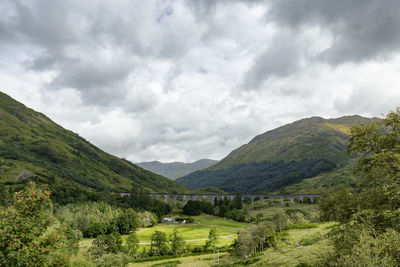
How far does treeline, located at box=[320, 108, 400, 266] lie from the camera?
16.7 meters

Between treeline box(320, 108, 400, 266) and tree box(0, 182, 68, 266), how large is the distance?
20.0 m

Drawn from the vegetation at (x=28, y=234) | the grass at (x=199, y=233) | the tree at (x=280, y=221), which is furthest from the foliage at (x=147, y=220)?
the vegetation at (x=28, y=234)

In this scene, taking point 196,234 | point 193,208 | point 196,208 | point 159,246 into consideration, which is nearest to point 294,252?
point 159,246

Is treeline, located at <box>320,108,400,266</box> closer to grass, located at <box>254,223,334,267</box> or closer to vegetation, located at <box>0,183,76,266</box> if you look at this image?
grass, located at <box>254,223,334,267</box>

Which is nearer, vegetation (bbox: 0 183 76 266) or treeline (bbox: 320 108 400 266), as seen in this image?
vegetation (bbox: 0 183 76 266)

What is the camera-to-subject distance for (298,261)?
120ft

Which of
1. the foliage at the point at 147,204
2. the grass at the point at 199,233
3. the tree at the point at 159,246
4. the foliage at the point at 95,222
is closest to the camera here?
the tree at the point at 159,246

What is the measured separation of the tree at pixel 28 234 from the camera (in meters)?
14.4

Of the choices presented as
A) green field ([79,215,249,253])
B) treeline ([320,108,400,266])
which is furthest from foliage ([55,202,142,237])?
treeline ([320,108,400,266])

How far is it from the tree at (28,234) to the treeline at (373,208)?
65.5 ft

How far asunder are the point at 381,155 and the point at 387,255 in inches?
347

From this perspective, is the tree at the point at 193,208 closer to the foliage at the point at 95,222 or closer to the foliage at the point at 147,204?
the foliage at the point at 147,204

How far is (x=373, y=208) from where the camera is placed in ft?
73.5

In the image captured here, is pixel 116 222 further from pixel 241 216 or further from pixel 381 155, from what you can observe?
pixel 381 155
